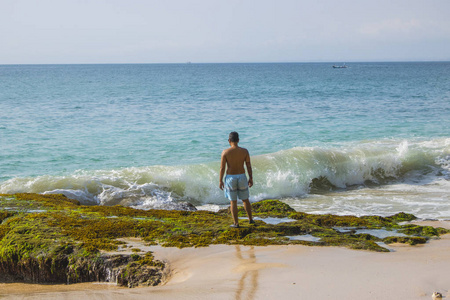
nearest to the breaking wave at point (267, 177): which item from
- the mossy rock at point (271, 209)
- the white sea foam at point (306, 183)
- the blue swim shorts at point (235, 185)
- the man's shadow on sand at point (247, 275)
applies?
the white sea foam at point (306, 183)

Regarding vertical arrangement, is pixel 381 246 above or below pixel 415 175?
above

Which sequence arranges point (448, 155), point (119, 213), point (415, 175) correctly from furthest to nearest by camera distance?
point (448, 155), point (415, 175), point (119, 213)

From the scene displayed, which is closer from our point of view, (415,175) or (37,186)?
(37,186)

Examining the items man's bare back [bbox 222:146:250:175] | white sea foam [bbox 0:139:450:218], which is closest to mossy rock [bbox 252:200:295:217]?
man's bare back [bbox 222:146:250:175]

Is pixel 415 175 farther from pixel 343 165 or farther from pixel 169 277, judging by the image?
pixel 169 277

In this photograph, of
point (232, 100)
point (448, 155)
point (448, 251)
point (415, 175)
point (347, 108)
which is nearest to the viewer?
point (448, 251)

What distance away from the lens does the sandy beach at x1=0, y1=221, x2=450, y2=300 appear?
498 cm

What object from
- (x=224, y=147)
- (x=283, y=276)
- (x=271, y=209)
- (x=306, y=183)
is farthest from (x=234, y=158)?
(x=224, y=147)

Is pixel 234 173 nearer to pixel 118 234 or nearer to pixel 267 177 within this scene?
pixel 118 234

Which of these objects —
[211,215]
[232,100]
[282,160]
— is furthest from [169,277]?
[232,100]

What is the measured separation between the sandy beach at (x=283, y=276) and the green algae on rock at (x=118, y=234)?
0.22 meters

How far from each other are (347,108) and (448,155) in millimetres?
14828

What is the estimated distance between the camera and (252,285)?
5.18m

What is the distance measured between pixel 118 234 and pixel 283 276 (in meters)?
2.98
